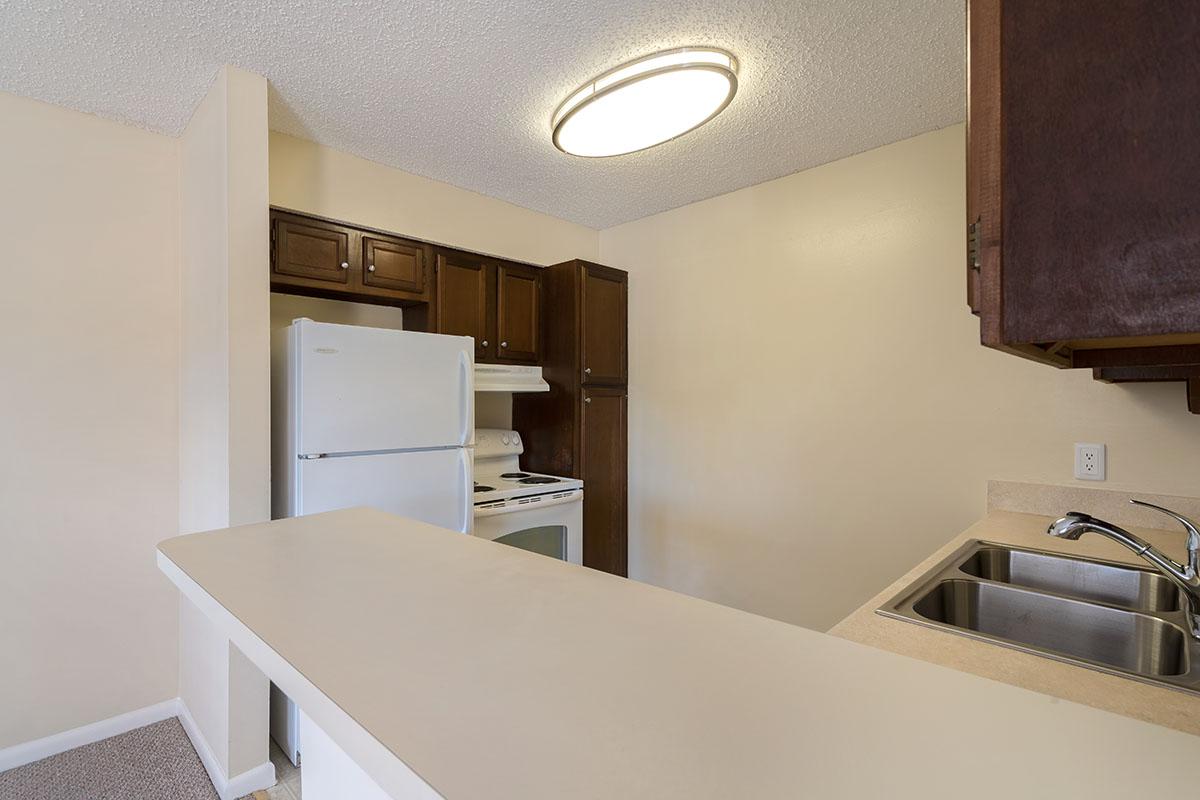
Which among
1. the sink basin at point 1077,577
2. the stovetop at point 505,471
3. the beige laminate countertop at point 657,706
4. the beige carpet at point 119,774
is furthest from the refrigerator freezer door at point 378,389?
the sink basin at point 1077,577

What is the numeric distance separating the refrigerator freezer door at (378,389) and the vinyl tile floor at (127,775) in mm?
1224

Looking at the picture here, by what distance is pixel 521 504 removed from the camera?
2.58 metres

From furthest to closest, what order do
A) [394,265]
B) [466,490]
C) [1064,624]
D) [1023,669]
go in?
[394,265]
[466,490]
[1064,624]
[1023,669]

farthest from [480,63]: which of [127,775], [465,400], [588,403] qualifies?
[127,775]

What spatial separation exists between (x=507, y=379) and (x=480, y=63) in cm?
149

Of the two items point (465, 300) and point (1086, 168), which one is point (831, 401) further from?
point (1086, 168)

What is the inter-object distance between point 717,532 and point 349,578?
252 cm

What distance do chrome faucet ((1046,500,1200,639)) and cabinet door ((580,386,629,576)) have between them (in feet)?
7.34

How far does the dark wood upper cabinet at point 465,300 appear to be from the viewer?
8.80ft

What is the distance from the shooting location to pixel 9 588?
198 centimetres

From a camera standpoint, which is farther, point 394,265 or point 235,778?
point 394,265

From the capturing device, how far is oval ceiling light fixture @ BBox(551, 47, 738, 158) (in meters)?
1.69

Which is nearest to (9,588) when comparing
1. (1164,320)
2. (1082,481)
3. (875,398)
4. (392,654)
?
(392,654)

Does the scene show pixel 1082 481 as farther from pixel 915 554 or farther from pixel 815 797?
pixel 815 797
